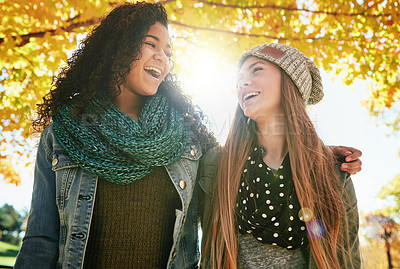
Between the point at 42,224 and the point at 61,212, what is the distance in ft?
0.34

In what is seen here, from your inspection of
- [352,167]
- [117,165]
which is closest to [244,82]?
[352,167]

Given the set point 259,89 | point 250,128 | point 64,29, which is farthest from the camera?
point 64,29

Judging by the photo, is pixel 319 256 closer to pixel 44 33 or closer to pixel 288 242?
pixel 288 242

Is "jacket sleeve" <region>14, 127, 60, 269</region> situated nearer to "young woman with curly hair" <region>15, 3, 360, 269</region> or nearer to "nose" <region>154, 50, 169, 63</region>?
"young woman with curly hair" <region>15, 3, 360, 269</region>

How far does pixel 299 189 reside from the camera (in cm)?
185

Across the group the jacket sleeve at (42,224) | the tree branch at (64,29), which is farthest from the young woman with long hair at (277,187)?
the tree branch at (64,29)

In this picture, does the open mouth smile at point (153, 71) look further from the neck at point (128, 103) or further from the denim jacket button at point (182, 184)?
the denim jacket button at point (182, 184)

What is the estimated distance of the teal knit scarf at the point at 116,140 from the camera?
69.2 inches

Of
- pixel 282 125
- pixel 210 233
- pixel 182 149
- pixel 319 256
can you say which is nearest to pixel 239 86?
pixel 282 125

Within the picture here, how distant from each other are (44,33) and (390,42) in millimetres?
3940

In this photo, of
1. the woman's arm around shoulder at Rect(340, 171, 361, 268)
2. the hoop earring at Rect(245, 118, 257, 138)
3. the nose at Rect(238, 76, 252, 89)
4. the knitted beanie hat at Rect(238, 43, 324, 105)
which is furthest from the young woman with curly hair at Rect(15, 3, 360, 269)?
the knitted beanie hat at Rect(238, 43, 324, 105)

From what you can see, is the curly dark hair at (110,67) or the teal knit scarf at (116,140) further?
the curly dark hair at (110,67)

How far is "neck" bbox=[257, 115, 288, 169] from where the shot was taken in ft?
6.87

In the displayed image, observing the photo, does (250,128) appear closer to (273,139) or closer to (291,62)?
(273,139)
